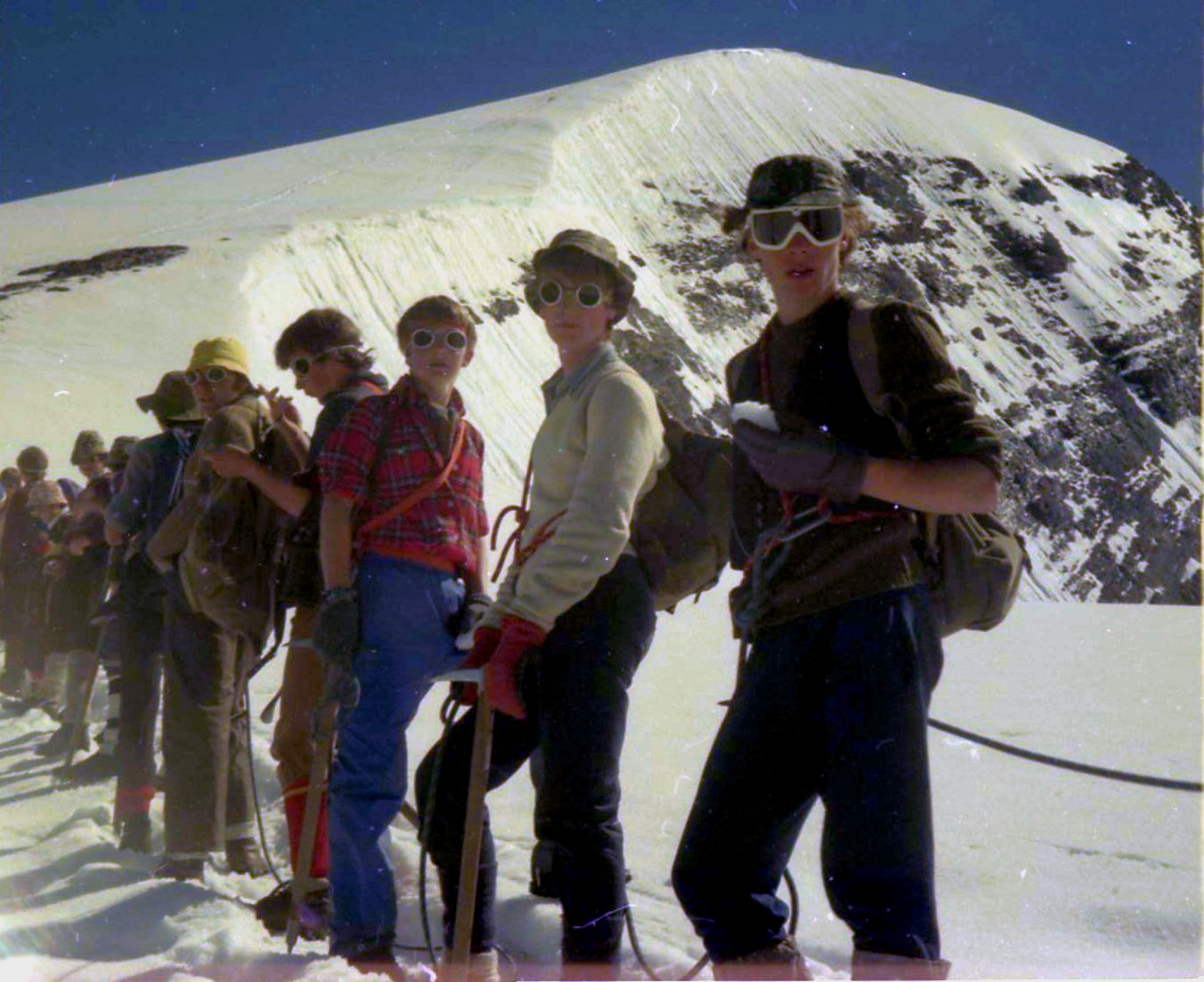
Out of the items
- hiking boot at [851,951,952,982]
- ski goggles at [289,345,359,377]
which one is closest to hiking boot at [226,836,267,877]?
ski goggles at [289,345,359,377]

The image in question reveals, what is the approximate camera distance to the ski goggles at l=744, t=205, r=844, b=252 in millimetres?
2201

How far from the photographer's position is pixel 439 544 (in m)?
3.06

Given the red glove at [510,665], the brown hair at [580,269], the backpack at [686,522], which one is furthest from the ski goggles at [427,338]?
the red glove at [510,665]

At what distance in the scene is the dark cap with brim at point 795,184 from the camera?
87.2 inches

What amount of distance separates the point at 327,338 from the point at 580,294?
114cm

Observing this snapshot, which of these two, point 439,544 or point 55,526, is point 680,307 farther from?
point 439,544

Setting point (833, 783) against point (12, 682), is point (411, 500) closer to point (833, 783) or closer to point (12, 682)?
point (833, 783)

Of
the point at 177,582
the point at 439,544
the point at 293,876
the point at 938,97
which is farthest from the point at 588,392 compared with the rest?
the point at 938,97

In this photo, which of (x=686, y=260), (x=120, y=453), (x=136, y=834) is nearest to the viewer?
(x=136, y=834)

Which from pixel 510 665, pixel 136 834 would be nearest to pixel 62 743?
pixel 136 834

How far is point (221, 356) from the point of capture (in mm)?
4129

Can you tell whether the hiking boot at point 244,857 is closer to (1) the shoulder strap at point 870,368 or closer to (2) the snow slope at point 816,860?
(2) the snow slope at point 816,860

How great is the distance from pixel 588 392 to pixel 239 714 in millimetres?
2054

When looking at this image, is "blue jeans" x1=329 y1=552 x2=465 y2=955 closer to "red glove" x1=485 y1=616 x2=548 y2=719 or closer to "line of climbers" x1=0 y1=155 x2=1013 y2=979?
"line of climbers" x1=0 y1=155 x2=1013 y2=979
